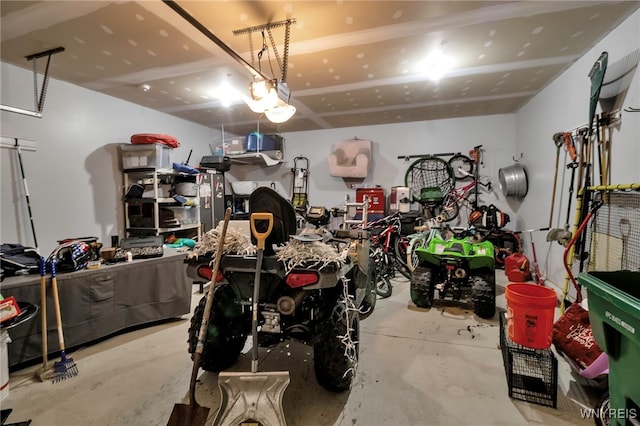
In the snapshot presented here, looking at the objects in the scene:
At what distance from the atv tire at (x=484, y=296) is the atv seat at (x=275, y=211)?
2258 millimetres

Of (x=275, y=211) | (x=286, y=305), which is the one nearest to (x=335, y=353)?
(x=286, y=305)

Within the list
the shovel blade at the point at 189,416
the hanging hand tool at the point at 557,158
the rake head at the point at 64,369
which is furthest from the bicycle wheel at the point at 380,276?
the rake head at the point at 64,369

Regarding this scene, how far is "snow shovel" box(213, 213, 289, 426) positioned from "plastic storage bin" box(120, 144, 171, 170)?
3.34m

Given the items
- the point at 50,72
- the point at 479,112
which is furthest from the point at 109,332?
the point at 479,112

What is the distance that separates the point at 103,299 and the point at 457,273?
11.3ft

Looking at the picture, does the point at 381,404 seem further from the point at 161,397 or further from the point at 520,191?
the point at 520,191

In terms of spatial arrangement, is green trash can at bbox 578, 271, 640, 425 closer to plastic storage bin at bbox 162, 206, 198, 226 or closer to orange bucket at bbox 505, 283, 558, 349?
orange bucket at bbox 505, 283, 558, 349

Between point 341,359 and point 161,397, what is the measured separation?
3.93 ft

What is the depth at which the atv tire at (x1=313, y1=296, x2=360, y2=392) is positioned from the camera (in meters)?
1.66

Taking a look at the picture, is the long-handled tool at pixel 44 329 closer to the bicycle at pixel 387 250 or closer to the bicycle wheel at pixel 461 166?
the bicycle at pixel 387 250

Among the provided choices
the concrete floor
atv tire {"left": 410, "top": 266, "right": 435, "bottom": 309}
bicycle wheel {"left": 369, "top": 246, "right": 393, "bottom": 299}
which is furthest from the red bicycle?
the concrete floor

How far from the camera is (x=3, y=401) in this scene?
5.61ft

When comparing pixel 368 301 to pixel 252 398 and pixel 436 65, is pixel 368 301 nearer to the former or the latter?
pixel 252 398

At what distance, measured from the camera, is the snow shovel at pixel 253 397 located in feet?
4.38
